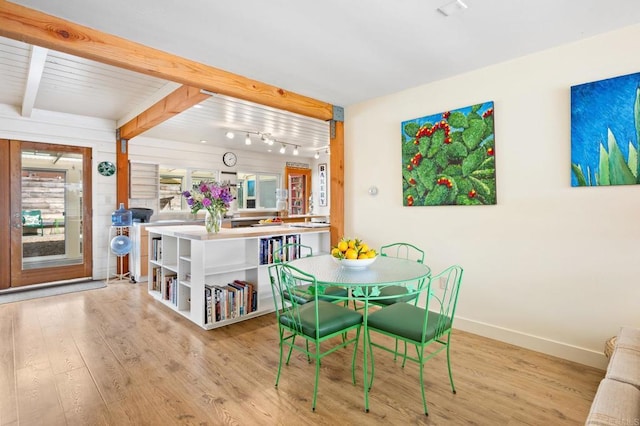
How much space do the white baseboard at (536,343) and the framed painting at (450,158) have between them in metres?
1.17

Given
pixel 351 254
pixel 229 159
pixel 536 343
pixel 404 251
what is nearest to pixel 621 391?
pixel 536 343

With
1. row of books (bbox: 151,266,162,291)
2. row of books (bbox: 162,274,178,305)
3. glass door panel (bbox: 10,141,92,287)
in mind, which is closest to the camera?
row of books (bbox: 162,274,178,305)

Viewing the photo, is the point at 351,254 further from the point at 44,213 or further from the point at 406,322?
the point at 44,213

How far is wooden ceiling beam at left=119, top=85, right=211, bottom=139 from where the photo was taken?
3475 mm

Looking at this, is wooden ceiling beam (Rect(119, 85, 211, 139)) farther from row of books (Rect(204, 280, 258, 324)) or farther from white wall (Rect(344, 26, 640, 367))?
white wall (Rect(344, 26, 640, 367))

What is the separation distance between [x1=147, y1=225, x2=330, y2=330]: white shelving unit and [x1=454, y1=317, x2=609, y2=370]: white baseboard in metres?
2.00

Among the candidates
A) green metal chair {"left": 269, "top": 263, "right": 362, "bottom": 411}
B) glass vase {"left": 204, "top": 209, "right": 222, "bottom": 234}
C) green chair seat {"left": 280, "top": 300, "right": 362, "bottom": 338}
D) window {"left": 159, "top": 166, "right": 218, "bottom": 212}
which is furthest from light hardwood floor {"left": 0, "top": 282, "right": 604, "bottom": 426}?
window {"left": 159, "top": 166, "right": 218, "bottom": 212}

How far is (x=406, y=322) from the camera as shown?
2.09 meters

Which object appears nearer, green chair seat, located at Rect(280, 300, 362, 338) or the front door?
green chair seat, located at Rect(280, 300, 362, 338)

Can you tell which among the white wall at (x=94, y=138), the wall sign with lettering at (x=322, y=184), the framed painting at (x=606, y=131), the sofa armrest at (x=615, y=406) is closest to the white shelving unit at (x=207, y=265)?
the white wall at (x=94, y=138)

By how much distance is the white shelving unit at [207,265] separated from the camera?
129 inches

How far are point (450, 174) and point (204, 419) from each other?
285cm

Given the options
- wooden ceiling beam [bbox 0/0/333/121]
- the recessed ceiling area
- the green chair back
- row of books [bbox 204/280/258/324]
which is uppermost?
the recessed ceiling area

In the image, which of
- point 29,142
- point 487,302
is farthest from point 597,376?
point 29,142
